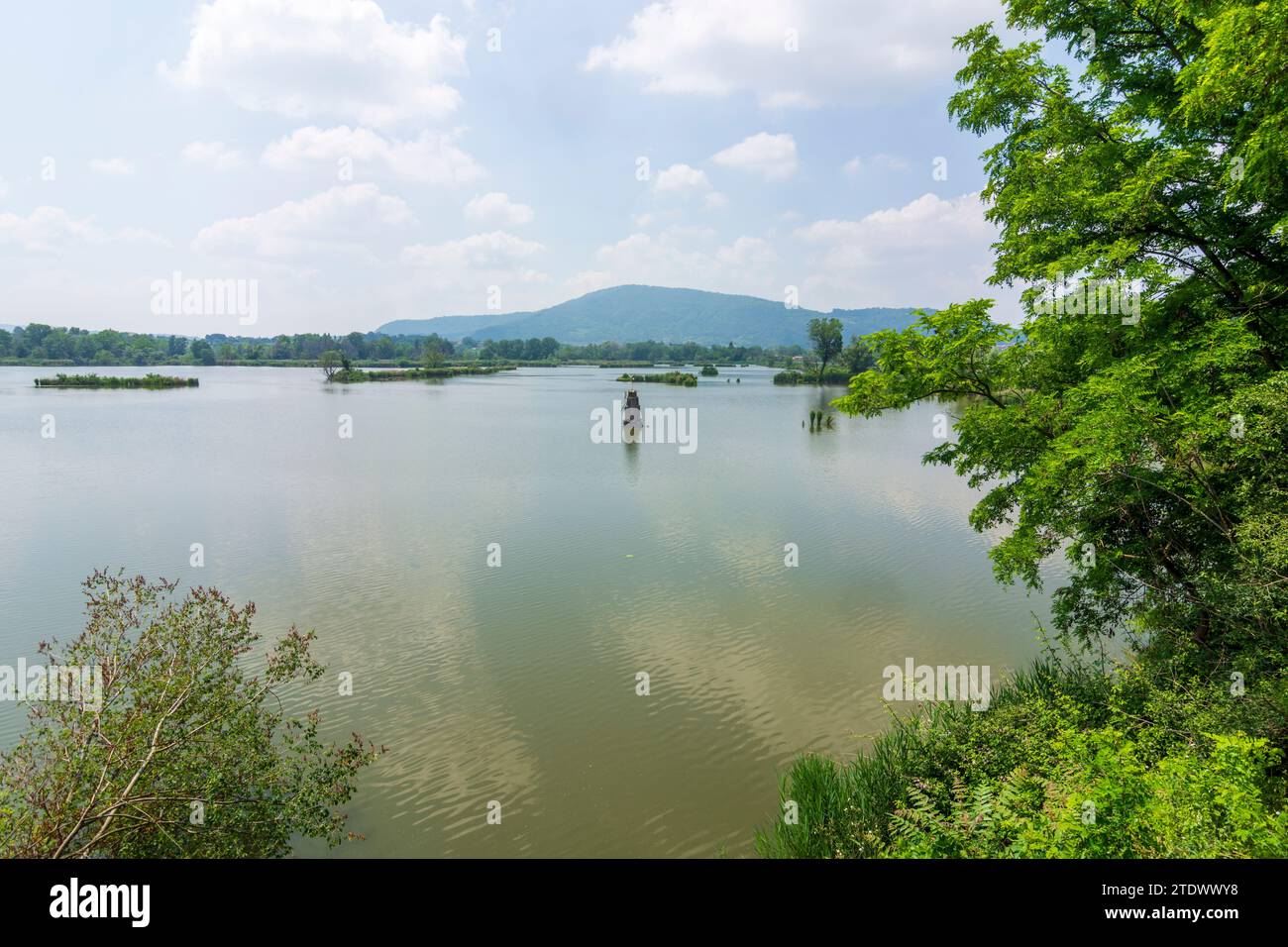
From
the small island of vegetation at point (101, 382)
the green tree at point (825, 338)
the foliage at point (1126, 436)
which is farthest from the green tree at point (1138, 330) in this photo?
the small island of vegetation at point (101, 382)

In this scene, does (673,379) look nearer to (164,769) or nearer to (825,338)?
(825,338)

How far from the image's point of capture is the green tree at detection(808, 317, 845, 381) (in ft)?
358

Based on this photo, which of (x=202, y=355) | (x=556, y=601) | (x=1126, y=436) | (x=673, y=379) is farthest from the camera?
(x=202, y=355)

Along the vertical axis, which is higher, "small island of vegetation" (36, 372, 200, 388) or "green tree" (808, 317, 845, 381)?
"green tree" (808, 317, 845, 381)

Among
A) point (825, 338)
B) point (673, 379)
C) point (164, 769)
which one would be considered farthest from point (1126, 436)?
point (673, 379)

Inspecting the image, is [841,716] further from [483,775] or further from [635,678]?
[483,775]

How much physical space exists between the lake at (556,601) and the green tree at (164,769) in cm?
133

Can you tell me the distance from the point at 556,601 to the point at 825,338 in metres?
105

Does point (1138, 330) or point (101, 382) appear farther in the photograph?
point (101, 382)

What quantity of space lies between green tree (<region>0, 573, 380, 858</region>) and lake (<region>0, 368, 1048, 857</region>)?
4.35ft

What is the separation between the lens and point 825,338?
11100 cm

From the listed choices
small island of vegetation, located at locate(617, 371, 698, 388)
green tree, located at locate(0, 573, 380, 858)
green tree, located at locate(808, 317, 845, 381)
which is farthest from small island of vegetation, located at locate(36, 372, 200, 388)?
green tree, located at locate(808, 317, 845, 381)

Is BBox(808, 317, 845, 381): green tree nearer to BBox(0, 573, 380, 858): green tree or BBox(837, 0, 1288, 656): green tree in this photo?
BBox(837, 0, 1288, 656): green tree

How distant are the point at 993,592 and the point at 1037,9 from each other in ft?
47.1
